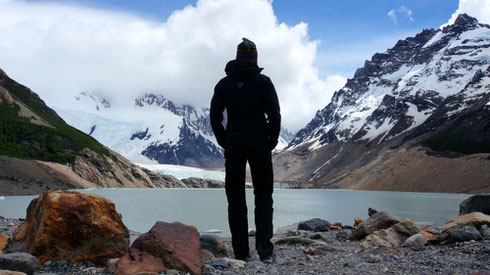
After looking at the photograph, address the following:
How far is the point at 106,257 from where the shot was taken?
7.00 m

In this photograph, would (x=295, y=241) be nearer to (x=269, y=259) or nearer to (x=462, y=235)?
(x=269, y=259)

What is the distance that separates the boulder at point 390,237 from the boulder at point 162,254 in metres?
4.25

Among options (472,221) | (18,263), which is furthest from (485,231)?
(18,263)

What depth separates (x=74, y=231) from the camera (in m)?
6.90

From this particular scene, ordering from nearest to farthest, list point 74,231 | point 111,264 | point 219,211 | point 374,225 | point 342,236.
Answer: point 111,264
point 74,231
point 374,225
point 342,236
point 219,211

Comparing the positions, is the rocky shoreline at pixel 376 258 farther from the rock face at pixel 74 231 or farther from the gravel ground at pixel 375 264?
the rock face at pixel 74 231

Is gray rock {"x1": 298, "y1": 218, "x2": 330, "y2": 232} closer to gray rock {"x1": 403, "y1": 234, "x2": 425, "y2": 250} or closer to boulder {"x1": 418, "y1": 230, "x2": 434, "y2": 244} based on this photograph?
boulder {"x1": 418, "y1": 230, "x2": 434, "y2": 244}

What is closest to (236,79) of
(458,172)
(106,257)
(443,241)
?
Result: (106,257)

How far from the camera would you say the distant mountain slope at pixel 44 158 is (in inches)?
3221

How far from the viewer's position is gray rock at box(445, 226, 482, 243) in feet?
27.7

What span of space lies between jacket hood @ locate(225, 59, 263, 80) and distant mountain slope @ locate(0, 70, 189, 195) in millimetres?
73841

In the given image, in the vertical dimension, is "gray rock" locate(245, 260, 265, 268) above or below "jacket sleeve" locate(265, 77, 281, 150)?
below

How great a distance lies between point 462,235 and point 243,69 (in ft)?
18.8

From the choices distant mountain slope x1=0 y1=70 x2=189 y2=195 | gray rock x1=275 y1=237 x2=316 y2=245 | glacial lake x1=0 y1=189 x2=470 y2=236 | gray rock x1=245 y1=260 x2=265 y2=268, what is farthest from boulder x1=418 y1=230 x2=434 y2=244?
distant mountain slope x1=0 y1=70 x2=189 y2=195
